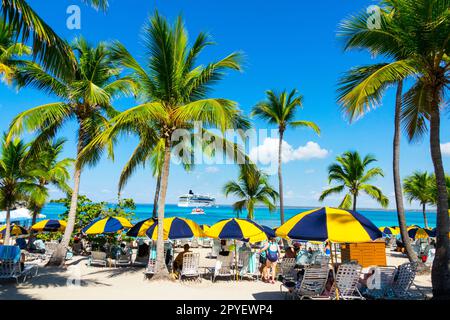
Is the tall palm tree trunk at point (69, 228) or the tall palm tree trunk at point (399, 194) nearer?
the tall palm tree trunk at point (399, 194)

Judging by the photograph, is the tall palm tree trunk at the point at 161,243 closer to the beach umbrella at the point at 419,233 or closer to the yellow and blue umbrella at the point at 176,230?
the yellow and blue umbrella at the point at 176,230

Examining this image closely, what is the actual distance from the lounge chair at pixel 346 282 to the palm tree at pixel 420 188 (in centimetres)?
3506

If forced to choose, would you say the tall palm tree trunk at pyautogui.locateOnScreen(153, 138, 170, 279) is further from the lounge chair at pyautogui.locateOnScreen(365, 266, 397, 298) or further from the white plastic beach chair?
the lounge chair at pyautogui.locateOnScreen(365, 266, 397, 298)

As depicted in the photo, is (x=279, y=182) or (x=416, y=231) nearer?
(x=416, y=231)

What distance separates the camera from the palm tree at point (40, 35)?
642 centimetres

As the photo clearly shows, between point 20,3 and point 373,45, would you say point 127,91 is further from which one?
point 373,45

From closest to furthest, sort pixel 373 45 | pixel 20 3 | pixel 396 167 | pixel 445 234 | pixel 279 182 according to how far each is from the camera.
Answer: pixel 20 3 < pixel 445 234 < pixel 373 45 < pixel 396 167 < pixel 279 182

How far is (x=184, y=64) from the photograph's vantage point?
1185cm

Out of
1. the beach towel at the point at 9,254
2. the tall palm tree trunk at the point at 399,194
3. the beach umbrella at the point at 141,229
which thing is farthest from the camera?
the tall palm tree trunk at the point at 399,194

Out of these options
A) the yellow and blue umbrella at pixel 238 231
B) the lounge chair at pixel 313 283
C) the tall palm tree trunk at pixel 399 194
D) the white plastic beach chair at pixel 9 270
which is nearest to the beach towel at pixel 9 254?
the white plastic beach chair at pixel 9 270

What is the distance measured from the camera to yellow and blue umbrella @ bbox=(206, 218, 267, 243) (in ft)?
38.9

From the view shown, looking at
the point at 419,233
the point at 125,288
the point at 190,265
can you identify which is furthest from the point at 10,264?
the point at 419,233
